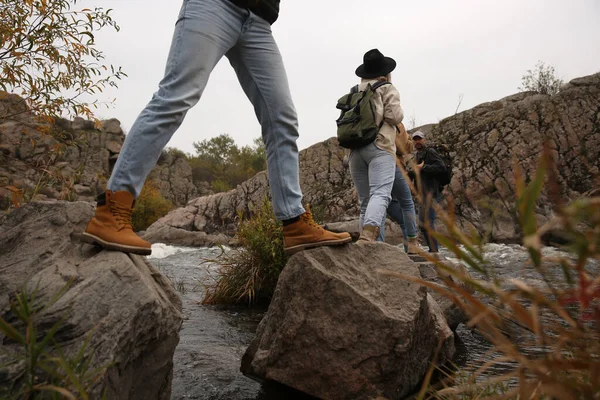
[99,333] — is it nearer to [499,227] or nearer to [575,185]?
[499,227]

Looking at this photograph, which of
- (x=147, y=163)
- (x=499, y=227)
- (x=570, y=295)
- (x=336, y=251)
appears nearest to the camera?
(x=570, y=295)

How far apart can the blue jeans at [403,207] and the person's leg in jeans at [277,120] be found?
2.46 m

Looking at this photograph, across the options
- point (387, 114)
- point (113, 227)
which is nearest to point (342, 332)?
point (113, 227)

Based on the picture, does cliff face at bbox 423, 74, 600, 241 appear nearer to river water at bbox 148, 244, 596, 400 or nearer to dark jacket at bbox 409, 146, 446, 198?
dark jacket at bbox 409, 146, 446, 198

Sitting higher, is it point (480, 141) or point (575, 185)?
point (480, 141)

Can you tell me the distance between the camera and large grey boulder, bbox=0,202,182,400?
1.54 metres

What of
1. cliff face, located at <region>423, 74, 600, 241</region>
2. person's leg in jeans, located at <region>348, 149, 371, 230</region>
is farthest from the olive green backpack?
cliff face, located at <region>423, 74, 600, 241</region>

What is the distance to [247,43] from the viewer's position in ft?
8.21

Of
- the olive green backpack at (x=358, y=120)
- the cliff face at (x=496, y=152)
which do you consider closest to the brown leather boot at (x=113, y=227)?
the olive green backpack at (x=358, y=120)

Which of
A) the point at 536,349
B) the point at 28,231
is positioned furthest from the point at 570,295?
the point at 28,231

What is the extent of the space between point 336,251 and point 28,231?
5.63 ft

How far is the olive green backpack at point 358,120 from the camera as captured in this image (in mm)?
4148

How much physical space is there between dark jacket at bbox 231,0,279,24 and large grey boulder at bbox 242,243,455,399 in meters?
1.43

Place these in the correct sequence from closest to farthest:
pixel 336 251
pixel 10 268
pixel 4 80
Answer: pixel 10 268 < pixel 336 251 < pixel 4 80
